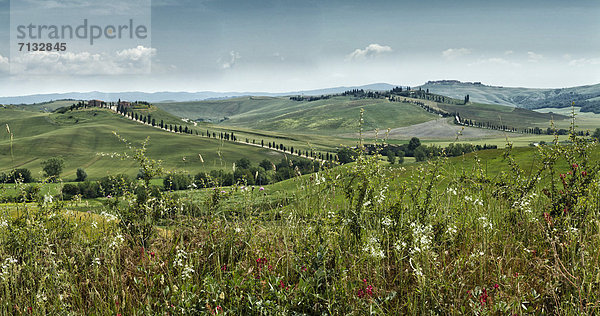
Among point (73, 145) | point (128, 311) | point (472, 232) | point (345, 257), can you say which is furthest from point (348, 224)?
point (73, 145)

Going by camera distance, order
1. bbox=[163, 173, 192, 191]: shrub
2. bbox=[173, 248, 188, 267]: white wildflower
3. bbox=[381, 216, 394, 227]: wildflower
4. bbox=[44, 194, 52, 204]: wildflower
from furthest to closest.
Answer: bbox=[163, 173, 192, 191]: shrub, bbox=[44, 194, 52, 204]: wildflower, bbox=[381, 216, 394, 227]: wildflower, bbox=[173, 248, 188, 267]: white wildflower

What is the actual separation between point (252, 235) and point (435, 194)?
2972 mm

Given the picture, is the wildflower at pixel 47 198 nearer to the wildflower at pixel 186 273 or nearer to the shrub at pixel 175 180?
the shrub at pixel 175 180

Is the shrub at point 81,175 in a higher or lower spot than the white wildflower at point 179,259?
lower

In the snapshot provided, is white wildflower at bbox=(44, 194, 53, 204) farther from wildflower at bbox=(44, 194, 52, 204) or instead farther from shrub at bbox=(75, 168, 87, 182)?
shrub at bbox=(75, 168, 87, 182)

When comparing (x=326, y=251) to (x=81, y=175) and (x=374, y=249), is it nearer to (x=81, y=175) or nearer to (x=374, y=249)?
(x=374, y=249)

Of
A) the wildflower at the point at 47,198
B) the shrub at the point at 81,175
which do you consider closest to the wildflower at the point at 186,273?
the wildflower at the point at 47,198

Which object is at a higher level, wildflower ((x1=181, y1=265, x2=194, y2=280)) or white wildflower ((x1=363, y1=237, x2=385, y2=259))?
white wildflower ((x1=363, y1=237, x2=385, y2=259))

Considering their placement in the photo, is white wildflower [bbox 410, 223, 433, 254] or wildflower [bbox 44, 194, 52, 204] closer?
white wildflower [bbox 410, 223, 433, 254]

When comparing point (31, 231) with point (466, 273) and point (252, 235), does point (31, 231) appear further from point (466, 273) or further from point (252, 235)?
point (466, 273)

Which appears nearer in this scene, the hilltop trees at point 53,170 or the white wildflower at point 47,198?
the white wildflower at point 47,198

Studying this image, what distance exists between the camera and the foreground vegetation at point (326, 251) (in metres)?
3.58

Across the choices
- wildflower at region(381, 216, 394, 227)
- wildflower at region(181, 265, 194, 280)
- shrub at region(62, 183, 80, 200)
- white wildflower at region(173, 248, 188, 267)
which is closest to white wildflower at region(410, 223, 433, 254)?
wildflower at region(381, 216, 394, 227)

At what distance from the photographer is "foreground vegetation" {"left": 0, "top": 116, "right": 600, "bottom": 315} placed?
358cm
